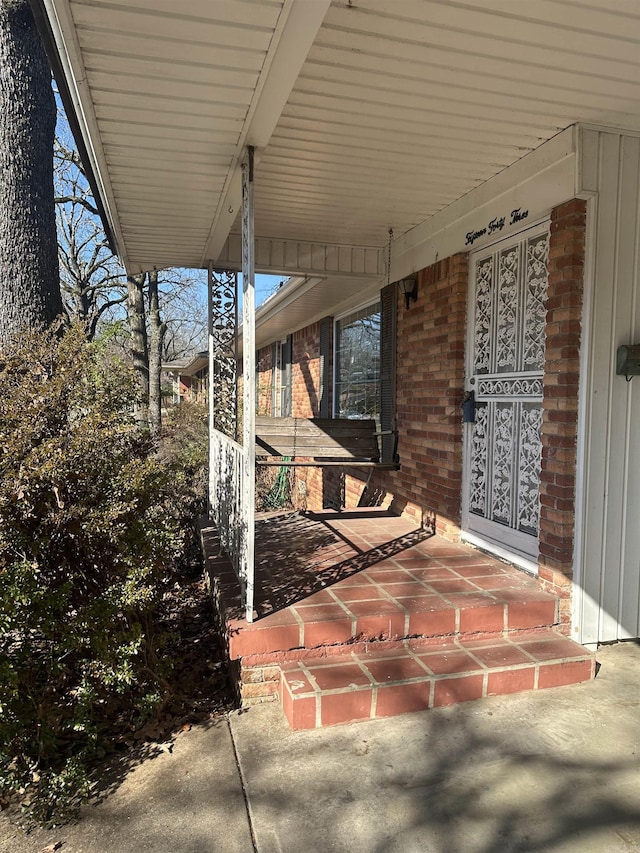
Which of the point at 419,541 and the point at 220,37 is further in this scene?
the point at 419,541

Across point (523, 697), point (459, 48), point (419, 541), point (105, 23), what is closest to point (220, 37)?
point (105, 23)

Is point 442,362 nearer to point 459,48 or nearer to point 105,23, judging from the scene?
point 459,48

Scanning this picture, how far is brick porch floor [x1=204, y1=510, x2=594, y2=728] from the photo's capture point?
8.47 feet

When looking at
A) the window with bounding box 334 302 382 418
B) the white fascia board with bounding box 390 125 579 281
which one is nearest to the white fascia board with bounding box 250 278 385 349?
the window with bounding box 334 302 382 418

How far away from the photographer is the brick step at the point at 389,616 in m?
2.76

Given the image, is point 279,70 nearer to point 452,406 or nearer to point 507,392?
point 507,392

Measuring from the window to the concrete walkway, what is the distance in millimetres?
4118

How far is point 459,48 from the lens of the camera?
2340 mm

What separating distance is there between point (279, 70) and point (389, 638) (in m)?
2.66

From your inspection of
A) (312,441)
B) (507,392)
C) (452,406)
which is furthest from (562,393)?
(312,441)

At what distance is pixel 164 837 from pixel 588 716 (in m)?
1.87

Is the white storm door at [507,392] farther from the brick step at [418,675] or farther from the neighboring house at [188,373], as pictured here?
the neighboring house at [188,373]

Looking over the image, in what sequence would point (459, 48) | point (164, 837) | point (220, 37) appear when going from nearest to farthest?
point (164, 837), point (220, 37), point (459, 48)

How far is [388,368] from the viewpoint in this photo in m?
5.32
